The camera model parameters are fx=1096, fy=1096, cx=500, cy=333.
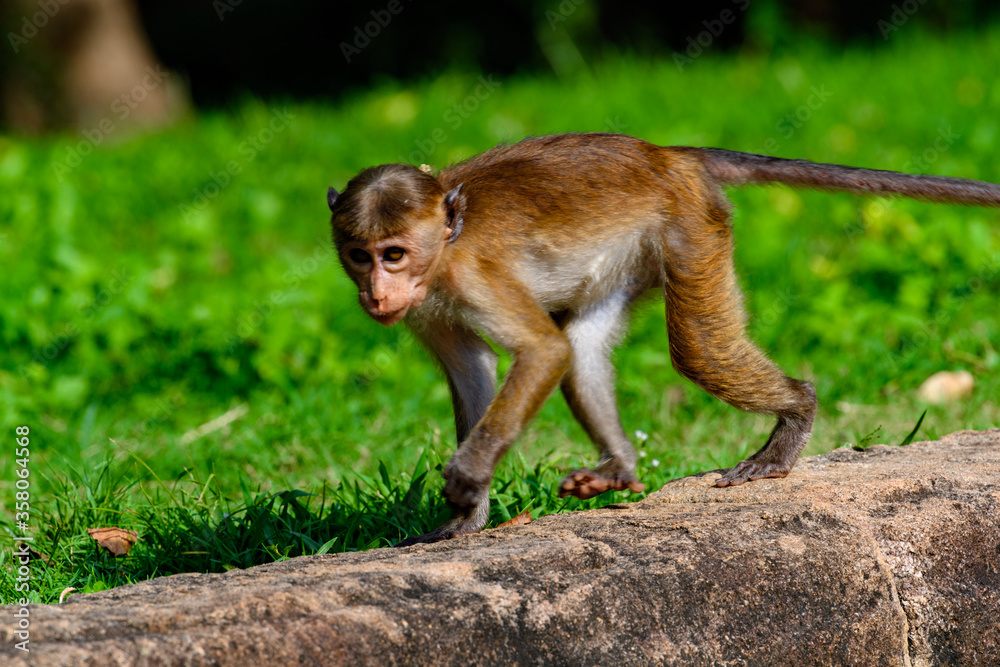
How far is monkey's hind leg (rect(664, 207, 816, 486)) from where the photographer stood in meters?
3.58

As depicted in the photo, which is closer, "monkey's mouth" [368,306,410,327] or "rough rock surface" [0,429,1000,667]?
"rough rock surface" [0,429,1000,667]

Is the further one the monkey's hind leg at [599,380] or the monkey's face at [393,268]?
the monkey's hind leg at [599,380]

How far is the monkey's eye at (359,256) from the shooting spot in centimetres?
338

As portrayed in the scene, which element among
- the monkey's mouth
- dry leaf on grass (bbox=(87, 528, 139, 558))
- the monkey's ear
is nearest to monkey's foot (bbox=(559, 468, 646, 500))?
the monkey's mouth

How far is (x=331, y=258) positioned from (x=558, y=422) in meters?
2.39

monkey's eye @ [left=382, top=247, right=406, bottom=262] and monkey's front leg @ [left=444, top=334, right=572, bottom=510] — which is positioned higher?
monkey's eye @ [left=382, top=247, right=406, bottom=262]

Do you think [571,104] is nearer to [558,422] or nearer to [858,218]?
[858,218]

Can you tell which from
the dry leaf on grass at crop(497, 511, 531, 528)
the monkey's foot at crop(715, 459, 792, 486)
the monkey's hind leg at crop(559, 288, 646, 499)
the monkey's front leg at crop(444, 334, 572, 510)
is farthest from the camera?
the monkey's hind leg at crop(559, 288, 646, 499)

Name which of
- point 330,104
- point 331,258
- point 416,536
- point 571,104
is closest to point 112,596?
point 416,536

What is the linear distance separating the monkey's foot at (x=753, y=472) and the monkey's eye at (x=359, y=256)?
134cm

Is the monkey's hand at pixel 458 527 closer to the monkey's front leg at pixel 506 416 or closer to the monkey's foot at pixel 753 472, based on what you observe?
the monkey's front leg at pixel 506 416

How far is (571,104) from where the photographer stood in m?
9.59

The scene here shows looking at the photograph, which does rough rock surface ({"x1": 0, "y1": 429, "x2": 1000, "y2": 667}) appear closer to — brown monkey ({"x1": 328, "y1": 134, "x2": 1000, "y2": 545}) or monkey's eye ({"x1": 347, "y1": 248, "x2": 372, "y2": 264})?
brown monkey ({"x1": 328, "y1": 134, "x2": 1000, "y2": 545})

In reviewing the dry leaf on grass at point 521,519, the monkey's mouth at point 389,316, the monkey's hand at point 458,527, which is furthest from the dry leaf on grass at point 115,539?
the dry leaf on grass at point 521,519
